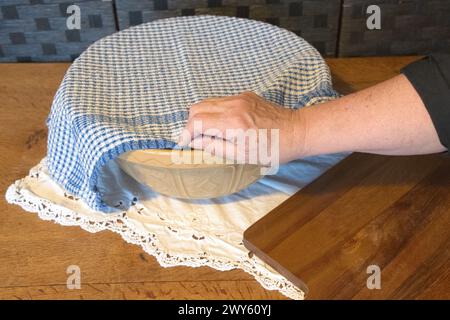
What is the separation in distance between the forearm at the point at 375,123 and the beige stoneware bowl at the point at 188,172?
107 mm

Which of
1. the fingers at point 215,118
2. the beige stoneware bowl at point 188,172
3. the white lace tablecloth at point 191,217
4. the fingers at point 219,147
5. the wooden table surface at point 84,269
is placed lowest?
the wooden table surface at point 84,269

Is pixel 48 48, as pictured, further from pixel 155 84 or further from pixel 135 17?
pixel 155 84

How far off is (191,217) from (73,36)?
2.05 feet

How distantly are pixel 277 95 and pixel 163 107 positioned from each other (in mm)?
188

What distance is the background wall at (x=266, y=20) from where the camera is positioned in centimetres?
121

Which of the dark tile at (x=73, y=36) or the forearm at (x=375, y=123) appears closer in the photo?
the forearm at (x=375, y=123)

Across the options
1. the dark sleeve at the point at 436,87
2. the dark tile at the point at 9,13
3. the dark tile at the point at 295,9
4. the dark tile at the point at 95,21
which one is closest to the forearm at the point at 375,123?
the dark sleeve at the point at 436,87

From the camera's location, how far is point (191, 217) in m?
0.86

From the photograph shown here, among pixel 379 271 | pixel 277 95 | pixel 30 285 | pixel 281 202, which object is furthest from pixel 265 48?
pixel 30 285

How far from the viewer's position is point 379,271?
731 millimetres

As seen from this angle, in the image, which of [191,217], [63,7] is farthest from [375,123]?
[63,7]

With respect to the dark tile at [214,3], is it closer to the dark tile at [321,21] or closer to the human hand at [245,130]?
the dark tile at [321,21]
